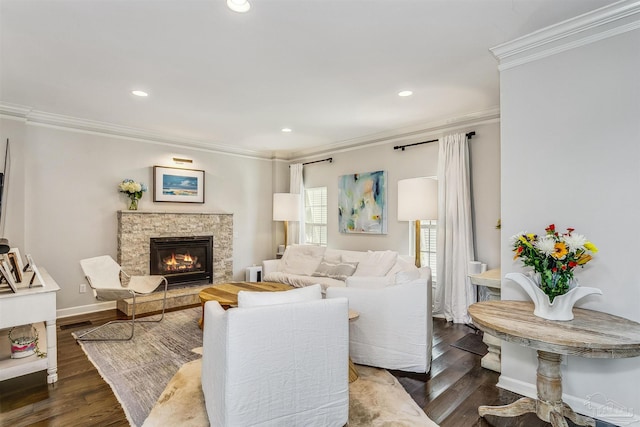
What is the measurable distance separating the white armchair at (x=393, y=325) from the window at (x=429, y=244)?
1.84 m

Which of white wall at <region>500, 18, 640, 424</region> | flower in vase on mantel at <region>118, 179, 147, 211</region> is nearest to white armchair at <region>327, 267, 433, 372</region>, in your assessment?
white wall at <region>500, 18, 640, 424</region>

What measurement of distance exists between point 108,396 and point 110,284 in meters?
1.92

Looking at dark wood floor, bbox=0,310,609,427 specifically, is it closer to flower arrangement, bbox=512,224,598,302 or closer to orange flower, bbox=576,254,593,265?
flower arrangement, bbox=512,224,598,302

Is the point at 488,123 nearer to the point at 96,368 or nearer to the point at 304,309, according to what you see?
the point at 304,309

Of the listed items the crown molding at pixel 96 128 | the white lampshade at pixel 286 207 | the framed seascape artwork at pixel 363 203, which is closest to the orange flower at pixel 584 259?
the framed seascape artwork at pixel 363 203

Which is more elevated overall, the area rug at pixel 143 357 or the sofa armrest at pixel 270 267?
the sofa armrest at pixel 270 267

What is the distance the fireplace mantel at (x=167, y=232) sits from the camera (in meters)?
4.65

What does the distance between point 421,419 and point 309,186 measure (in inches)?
184

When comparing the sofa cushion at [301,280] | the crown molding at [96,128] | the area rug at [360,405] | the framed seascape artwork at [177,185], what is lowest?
the area rug at [360,405]

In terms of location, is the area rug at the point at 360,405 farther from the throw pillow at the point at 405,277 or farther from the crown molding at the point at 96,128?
the crown molding at the point at 96,128

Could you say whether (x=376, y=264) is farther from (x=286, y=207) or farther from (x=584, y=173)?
(x=584, y=173)

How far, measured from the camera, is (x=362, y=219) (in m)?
5.33

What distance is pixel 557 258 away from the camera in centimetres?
196

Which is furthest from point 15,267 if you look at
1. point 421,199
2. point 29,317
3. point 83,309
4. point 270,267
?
point 421,199
